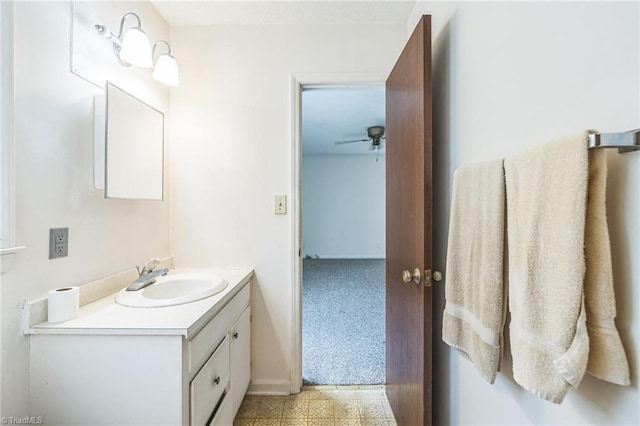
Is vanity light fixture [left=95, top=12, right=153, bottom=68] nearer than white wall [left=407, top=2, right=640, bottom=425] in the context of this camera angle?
No

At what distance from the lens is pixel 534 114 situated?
2.37 ft

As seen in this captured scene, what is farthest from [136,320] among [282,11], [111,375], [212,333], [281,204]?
[282,11]

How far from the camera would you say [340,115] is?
3625mm

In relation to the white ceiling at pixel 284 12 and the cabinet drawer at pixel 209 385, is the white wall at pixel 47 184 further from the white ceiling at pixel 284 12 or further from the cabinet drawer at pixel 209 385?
the cabinet drawer at pixel 209 385

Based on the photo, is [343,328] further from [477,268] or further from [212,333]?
[477,268]

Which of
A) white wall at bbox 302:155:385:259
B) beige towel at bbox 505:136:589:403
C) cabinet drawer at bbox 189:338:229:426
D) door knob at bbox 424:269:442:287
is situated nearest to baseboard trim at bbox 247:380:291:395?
cabinet drawer at bbox 189:338:229:426

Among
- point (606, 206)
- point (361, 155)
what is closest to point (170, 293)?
point (606, 206)

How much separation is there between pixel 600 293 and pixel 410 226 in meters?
0.76

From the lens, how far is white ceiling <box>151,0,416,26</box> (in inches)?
64.0

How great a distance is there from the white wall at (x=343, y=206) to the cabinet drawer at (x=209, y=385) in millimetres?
4856

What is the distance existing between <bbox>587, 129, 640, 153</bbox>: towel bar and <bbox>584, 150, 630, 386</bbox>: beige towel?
3 centimetres

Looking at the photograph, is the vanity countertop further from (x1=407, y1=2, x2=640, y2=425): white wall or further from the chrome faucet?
(x1=407, y1=2, x2=640, y2=425): white wall

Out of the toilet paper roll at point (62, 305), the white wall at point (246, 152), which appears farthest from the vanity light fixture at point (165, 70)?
the toilet paper roll at point (62, 305)

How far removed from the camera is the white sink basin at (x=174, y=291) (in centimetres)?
117
